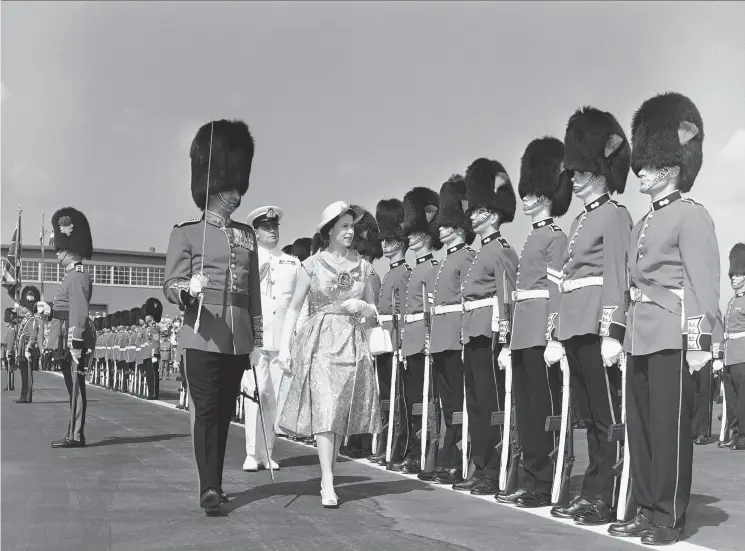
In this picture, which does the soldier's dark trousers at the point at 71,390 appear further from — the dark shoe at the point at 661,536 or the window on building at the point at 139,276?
the window on building at the point at 139,276

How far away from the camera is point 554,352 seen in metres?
6.39

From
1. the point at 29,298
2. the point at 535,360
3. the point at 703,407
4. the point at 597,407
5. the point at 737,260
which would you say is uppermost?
the point at 737,260

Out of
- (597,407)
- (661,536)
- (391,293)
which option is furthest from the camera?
(391,293)

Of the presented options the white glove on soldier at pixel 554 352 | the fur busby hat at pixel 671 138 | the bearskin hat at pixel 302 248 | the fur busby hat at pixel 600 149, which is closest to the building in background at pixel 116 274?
the bearskin hat at pixel 302 248

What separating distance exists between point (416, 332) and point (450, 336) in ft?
2.78

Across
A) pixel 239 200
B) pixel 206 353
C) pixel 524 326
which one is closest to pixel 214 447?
pixel 206 353

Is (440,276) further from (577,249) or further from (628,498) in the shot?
(628,498)

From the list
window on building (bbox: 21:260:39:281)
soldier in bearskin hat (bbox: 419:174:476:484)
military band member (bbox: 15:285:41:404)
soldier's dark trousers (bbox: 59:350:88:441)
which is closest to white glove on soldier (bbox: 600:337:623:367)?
soldier in bearskin hat (bbox: 419:174:476:484)

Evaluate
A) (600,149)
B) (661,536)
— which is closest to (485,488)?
(661,536)

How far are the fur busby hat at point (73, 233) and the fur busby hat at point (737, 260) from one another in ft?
27.7

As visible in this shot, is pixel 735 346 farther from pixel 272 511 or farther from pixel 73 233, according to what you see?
pixel 73 233

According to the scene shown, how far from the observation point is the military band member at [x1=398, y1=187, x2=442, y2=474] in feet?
29.0

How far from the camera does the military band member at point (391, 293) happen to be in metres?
9.30

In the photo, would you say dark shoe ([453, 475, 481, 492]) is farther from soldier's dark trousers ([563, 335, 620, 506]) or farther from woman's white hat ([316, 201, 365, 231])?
woman's white hat ([316, 201, 365, 231])
